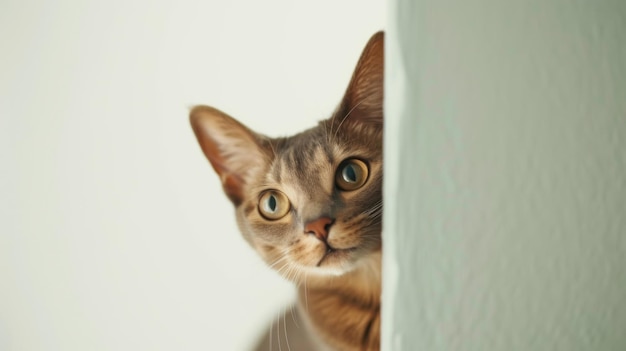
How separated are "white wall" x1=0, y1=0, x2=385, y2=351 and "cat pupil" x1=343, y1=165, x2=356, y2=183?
7 centimetres

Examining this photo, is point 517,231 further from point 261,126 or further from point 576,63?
point 261,126

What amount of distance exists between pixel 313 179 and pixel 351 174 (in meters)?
0.05

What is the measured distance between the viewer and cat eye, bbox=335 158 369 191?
0.52m

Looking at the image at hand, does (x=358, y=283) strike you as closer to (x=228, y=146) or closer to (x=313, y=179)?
(x=313, y=179)

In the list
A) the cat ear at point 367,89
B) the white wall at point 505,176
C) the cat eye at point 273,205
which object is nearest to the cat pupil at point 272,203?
the cat eye at point 273,205

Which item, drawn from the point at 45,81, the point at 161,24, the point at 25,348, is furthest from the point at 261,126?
the point at 25,348

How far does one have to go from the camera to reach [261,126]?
0.57m

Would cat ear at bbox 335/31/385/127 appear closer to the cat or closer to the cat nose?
the cat

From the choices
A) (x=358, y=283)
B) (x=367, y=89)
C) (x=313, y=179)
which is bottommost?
(x=358, y=283)

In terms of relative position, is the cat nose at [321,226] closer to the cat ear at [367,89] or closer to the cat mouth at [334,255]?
the cat mouth at [334,255]

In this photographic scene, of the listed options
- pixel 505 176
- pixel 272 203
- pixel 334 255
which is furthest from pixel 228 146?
pixel 505 176

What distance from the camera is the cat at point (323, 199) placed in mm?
508

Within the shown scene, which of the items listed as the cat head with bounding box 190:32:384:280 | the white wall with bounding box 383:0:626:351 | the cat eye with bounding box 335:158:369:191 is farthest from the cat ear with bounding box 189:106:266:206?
the white wall with bounding box 383:0:626:351

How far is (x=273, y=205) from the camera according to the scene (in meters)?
0.56
